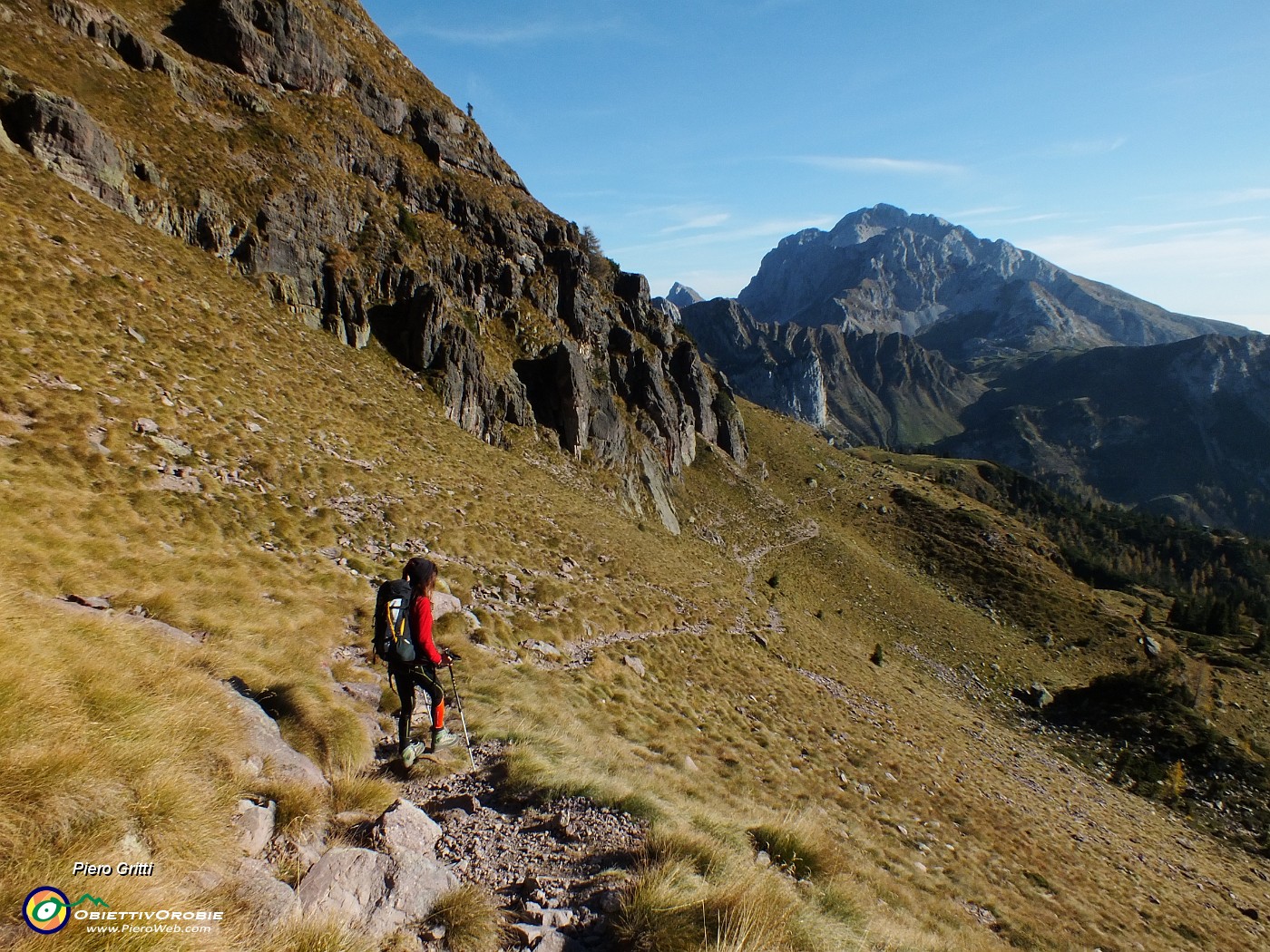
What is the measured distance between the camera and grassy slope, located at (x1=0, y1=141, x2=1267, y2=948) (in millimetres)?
5398

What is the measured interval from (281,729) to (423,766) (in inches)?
77.8

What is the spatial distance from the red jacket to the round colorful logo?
4.80 m

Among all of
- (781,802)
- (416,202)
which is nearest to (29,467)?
(781,802)

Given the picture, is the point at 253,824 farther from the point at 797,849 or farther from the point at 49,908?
the point at 797,849

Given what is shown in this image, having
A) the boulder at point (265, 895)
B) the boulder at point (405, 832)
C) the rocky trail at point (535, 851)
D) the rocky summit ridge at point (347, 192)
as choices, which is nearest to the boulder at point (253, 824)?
the boulder at point (265, 895)

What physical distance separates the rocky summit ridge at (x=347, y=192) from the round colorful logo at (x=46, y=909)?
3776 centimetres

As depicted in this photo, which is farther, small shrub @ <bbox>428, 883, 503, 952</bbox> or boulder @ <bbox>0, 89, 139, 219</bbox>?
boulder @ <bbox>0, 89, 139, 219</bbox>

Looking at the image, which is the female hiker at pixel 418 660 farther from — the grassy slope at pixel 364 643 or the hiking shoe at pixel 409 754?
the grassy slope at pixel 364 643

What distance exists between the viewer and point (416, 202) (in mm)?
50688

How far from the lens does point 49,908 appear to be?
10.3ft

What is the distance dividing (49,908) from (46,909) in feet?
0.06

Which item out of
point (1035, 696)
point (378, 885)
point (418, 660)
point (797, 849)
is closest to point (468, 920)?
point (378, 885)

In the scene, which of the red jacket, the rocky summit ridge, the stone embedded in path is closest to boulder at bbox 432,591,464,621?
the red jacket

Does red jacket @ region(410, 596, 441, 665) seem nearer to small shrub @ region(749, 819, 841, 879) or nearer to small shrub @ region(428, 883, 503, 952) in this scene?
small shrub @ region(428, 883, 503, 952)
